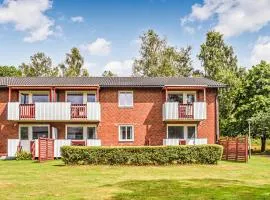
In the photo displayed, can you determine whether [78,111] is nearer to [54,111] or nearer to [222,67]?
[54,111]

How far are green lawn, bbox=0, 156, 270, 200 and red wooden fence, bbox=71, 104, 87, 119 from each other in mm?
9966

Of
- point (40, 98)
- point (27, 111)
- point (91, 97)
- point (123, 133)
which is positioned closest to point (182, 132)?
point (123, 133)

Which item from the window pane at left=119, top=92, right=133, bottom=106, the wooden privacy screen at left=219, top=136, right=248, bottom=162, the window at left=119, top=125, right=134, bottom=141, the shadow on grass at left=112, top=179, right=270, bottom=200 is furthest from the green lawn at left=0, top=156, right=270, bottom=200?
the window pane at left=119, top=92, right=133, bottom=106

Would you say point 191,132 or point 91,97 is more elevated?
point 91,97

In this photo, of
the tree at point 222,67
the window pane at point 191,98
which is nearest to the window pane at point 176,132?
the window pane at point 191,98

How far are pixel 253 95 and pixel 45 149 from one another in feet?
87.9

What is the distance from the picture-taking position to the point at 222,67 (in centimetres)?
6444

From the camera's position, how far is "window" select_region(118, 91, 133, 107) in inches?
1502

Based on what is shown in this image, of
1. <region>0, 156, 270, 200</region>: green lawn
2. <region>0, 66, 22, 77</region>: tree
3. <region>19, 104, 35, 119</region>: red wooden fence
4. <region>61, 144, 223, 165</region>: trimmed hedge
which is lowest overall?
<region>0, 156, 270, 200</region>: green lawn

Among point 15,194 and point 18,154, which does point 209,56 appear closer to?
point 18,154

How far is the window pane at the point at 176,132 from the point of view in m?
38.1

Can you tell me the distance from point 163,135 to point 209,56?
29641 mm

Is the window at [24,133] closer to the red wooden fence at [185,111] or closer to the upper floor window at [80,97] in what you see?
the upper floor window at [80,97]

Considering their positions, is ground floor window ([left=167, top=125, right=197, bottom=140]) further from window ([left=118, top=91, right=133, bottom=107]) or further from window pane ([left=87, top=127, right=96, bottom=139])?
window pane ([left=87, top=127, right=96, bottom=139])
